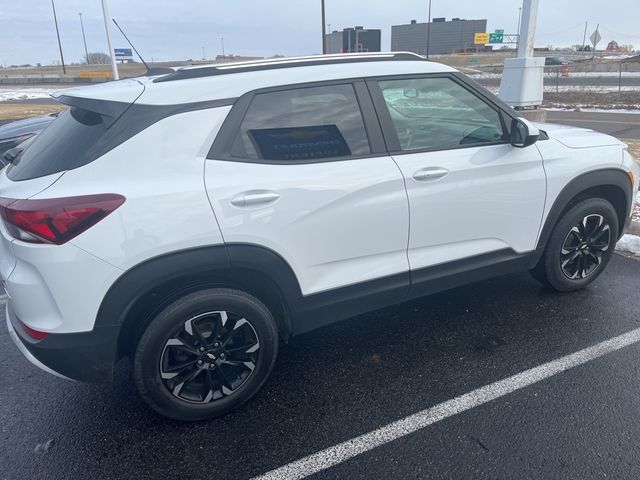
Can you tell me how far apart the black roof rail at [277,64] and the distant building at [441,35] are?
10332 centimetres

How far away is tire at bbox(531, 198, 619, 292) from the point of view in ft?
11.8

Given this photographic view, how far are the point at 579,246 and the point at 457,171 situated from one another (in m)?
1.46

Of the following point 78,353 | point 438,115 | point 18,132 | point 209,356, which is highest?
point 438,115

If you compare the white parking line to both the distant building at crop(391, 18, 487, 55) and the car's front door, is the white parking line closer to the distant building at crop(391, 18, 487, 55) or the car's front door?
the car's front door

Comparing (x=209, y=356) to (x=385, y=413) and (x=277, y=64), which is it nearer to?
(x=385, y=413)

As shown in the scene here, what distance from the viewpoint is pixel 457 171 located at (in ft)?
9.77

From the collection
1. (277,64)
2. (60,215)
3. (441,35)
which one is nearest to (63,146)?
(60,215)

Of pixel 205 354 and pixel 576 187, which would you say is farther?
pixel 576 187

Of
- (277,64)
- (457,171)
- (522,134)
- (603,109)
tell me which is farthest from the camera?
(603,109)

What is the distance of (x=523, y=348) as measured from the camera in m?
3.22

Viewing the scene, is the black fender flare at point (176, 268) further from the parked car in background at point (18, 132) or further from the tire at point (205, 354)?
the parked car in background at point (18, 132)

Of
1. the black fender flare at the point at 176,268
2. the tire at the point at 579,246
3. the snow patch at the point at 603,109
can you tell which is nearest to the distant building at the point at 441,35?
the snow patch at the point at 603,109

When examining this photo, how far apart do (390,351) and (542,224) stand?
141 cm

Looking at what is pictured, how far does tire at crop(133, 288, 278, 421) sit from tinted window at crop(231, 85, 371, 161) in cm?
79
